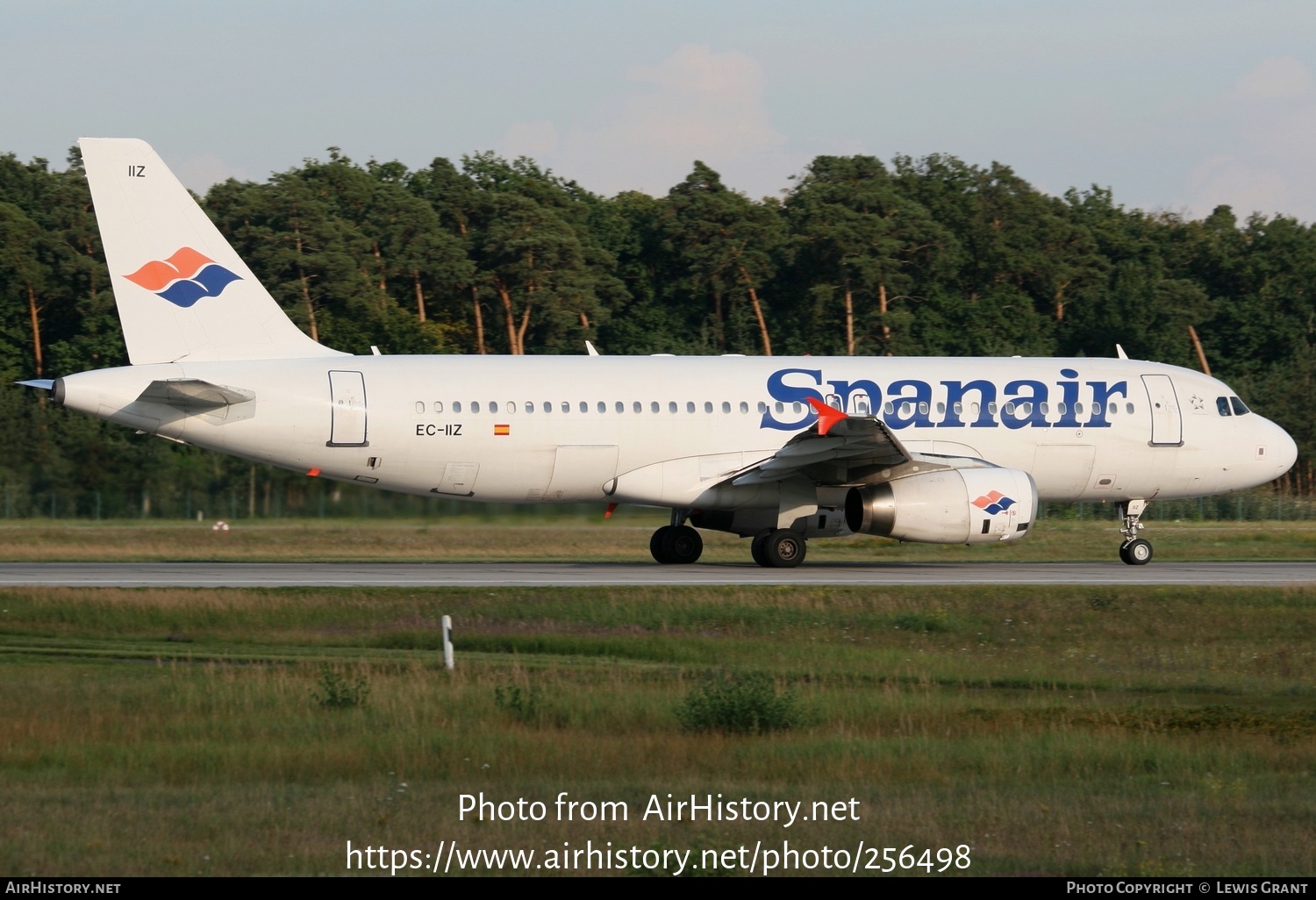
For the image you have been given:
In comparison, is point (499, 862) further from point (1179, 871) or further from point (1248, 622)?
point (1248, 622)

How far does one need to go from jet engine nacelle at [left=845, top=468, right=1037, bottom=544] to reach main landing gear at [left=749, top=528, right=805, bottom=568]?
6.10ft

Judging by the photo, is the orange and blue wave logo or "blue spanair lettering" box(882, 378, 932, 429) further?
"blue spanair lettering" box(882, 378, 932, 429)

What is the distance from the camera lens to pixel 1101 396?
29.2 m

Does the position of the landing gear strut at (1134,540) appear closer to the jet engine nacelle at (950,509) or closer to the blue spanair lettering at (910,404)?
the jet engine nacelle at (950,509)

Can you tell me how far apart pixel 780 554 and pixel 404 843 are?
1875 cm

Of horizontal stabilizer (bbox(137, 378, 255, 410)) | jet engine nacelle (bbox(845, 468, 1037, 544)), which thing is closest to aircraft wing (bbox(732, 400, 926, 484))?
jet engine nacelle (bbox(845, 468, 1037, 544))

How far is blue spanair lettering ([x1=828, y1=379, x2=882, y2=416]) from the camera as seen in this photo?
27741 millimetres

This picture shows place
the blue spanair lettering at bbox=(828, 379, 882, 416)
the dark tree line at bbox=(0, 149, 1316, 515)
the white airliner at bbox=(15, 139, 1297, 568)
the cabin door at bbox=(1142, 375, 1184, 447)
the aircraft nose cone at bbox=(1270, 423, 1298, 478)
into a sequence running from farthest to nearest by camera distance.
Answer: the dark tree line at bbox=(0, 149, 1316, 515) → the aircraft nose cone at bbox=(1270, 423, 1298, 478) → the cabin door at bbox=(1142, 375, 1184, 447) → the blue spanair lettering at bbox=(828, 379, 882, 416) → the white airliner at bbox=(15, 139, 1297, 568)

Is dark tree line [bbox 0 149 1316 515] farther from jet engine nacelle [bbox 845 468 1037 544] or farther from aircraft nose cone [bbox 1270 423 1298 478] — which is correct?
jet engine nacelle [bbox 845 468 1037 544]

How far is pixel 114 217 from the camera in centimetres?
2581

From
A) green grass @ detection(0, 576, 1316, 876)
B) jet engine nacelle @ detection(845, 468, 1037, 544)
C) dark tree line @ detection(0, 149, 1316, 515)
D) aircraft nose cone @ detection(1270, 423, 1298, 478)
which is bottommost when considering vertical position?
green grass @ detection(0, 576, 1316, 876)

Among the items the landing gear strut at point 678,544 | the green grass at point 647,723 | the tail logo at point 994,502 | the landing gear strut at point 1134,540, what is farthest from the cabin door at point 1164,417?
the landing gear strut at point 678,544

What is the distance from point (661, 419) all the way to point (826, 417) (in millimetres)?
3086

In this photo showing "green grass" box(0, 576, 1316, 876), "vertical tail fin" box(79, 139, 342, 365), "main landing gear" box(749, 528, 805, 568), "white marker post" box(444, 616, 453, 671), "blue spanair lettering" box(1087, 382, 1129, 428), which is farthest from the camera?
"blue spanair lettering" box(1087, 382, 1129, 428)
